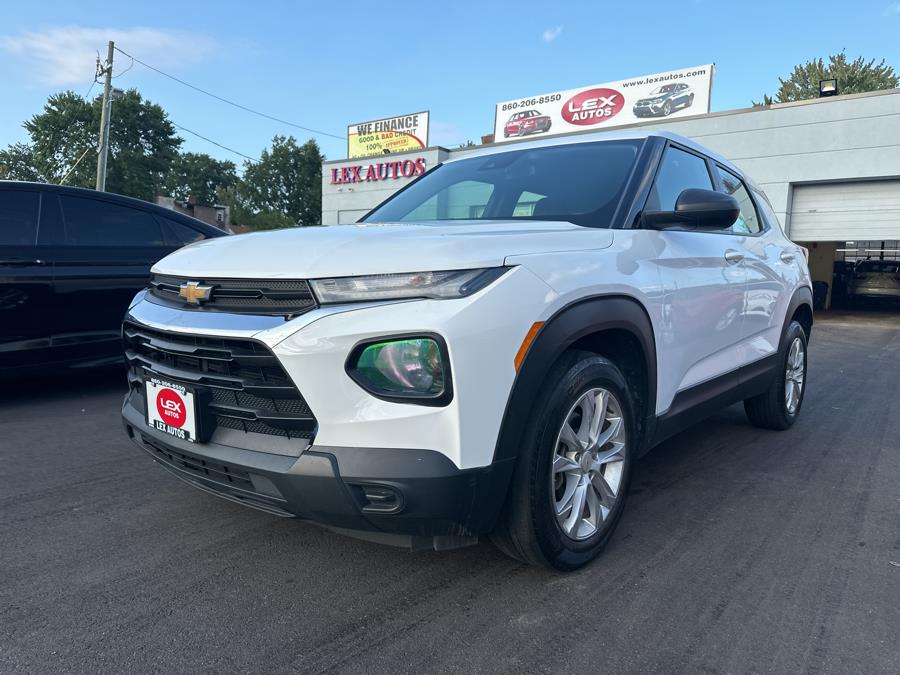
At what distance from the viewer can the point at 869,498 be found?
3.30 m

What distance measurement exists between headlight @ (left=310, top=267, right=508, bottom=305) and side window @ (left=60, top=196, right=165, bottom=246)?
12.8ft

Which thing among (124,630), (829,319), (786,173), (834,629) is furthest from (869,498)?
(829,319)

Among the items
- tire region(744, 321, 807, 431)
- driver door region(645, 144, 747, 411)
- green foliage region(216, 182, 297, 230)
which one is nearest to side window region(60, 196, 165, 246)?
driver door region(645, 144, 747, 411)

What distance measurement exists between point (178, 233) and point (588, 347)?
169 inches

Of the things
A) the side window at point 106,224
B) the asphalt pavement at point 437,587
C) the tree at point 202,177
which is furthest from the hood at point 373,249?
the tree at point 202,177

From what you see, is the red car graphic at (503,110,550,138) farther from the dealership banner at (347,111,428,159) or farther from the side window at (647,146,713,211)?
the side window at (647,146,713,211)

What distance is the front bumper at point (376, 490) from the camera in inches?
72.6

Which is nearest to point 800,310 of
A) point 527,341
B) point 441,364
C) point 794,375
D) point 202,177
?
point 794,375

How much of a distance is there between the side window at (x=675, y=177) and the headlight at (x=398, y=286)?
1324 mm

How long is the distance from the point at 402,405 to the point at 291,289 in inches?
20.4

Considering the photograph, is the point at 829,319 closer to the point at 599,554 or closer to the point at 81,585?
the point at 599,554

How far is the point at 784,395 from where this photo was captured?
14.8 ft

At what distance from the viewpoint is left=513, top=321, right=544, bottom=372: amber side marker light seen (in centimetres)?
199

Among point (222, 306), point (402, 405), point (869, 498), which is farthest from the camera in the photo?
point (869, 498)
